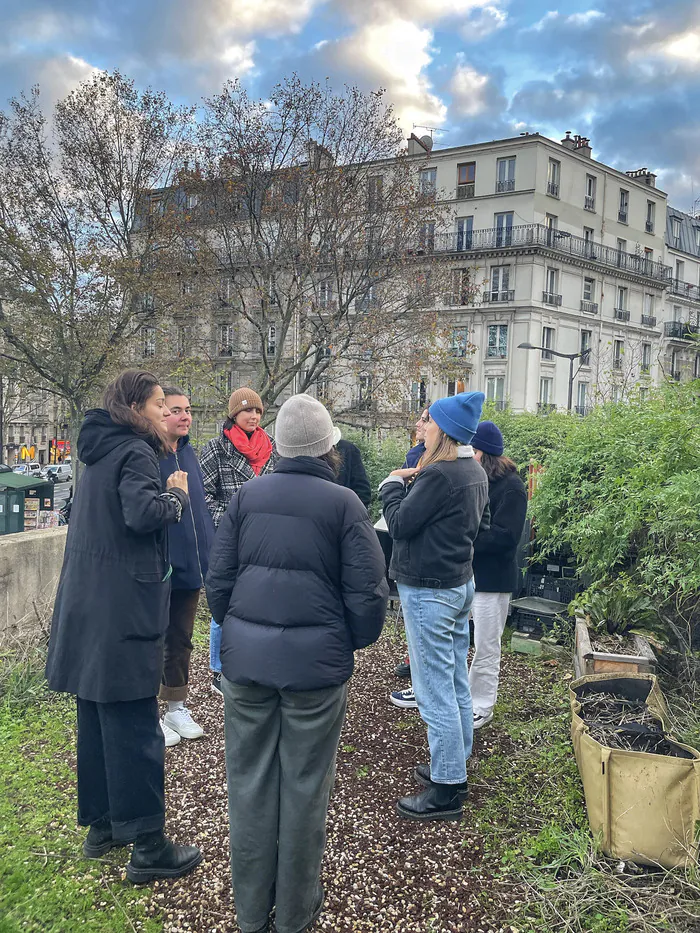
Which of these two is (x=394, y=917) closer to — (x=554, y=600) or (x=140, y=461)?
(x=140, y=461)

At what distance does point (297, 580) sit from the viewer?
7.76 feet

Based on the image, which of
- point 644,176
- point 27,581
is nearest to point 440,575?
point 27,581

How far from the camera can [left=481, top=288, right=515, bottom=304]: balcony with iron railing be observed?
40.1 metres

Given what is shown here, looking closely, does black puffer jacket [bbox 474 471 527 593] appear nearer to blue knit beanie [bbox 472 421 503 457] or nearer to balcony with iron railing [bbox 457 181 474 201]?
blue knit beanie [bbox 472 421 503 457]

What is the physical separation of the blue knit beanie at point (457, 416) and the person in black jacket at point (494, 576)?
1000 mm

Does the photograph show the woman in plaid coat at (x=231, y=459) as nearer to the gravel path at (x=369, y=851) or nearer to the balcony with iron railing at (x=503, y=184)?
the gravel path at (x=369, y=851)

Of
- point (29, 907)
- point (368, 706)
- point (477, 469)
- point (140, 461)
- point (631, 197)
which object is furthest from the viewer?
point (631, 197)

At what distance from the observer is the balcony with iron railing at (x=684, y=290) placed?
164ft

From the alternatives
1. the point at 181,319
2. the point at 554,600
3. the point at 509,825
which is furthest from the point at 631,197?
the point at 509,825

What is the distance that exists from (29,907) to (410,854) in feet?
5.11

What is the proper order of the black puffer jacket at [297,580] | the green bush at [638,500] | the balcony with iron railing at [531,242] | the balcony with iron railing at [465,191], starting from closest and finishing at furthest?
the black puffer jacket at [297,580] < the green bush at [638,500] < the balcony with iron railing at [531,242] < the balcony with iron railing at [465,191]

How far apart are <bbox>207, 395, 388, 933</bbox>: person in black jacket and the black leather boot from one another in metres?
0.99

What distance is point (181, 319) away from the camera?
16156 millimetres

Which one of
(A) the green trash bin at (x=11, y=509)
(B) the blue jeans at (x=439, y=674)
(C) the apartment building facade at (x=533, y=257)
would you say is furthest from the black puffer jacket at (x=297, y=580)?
(C) the apartment building facade at (x=533, y=257)
